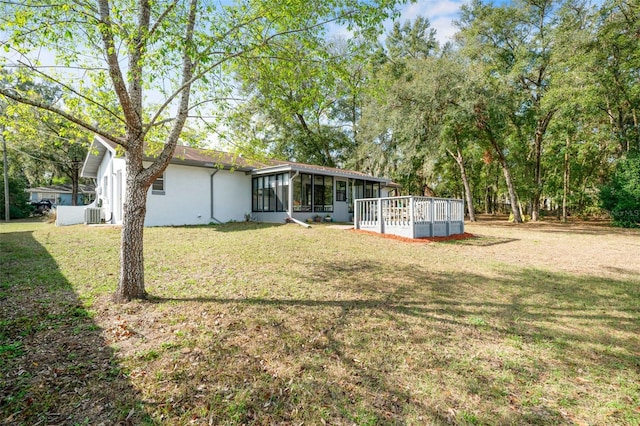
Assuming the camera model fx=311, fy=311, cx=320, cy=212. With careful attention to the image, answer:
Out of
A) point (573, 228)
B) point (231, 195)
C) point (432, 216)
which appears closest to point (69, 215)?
point (231, 195)

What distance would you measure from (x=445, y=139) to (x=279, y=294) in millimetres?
15587

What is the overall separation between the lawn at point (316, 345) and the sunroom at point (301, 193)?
8676 millimetres

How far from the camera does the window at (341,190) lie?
17516mm

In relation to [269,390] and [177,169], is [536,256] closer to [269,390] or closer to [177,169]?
[269,390]

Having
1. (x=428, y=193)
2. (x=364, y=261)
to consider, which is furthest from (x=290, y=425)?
(x=428, y=193)

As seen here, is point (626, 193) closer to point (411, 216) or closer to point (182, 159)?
point (411, 216)

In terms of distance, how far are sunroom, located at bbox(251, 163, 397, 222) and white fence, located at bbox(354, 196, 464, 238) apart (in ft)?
12.7

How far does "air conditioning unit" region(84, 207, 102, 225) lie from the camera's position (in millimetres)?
14430

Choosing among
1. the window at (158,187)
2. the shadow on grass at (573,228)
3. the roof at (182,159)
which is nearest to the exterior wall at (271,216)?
the roof at (182,159)

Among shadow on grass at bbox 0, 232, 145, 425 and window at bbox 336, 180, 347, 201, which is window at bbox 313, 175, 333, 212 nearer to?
window at bbox 336, 180, 347, 201

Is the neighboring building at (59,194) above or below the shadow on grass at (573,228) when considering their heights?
above

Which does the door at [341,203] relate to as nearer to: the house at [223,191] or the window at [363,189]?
the house at [223,191]

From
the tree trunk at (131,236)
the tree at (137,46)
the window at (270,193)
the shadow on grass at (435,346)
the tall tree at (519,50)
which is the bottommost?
the shadow on grass at (435,346)

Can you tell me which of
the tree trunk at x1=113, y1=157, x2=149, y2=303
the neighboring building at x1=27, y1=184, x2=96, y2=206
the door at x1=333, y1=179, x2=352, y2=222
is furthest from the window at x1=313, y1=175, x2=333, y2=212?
the neighboring building at x1=27, y1=184, x2=96, y2=206
